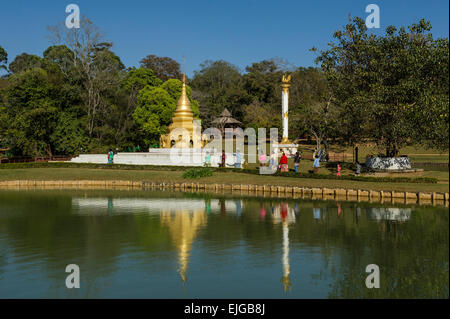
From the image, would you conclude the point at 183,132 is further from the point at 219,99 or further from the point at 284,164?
the point at 219,99

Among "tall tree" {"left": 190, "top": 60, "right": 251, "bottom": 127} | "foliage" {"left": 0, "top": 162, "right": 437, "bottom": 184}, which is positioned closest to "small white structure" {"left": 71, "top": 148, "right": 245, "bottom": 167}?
"foliage" {"left": 0, "top": 162, "right": 437, "bottom": 184}

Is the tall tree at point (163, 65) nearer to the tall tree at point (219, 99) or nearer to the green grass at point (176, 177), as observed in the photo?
the tall tree at point (219, 99)

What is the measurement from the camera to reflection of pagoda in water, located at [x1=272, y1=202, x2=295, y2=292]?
12.9 meters

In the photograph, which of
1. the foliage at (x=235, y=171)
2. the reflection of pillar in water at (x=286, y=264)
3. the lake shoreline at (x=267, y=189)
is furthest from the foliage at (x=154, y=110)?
the reflection of pillar in water at (x=286, y=264)

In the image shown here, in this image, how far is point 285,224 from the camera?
20.6 meters

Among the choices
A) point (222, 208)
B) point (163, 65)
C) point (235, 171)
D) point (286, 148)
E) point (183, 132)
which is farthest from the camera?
point (163, 65)

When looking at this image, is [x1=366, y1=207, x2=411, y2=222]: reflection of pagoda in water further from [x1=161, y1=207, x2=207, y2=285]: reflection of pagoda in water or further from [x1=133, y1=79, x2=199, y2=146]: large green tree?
[x1=133, y1=79, x2=199, y2=146]: large green tree

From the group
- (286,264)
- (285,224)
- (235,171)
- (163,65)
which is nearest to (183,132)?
(235,171)

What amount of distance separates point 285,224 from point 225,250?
5175mm

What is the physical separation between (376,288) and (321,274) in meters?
1.66

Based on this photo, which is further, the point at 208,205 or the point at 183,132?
the point at 183,132

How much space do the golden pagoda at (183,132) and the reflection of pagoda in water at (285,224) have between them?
2427cm

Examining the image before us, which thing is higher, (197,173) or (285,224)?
(197,173)
